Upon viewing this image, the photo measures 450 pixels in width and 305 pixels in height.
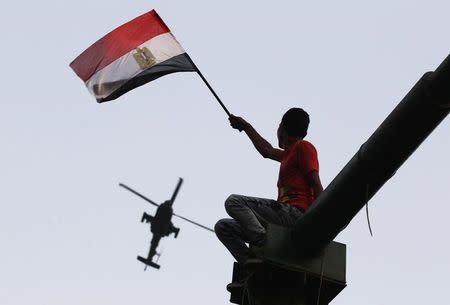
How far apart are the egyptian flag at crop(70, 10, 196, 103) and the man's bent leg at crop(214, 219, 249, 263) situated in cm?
208

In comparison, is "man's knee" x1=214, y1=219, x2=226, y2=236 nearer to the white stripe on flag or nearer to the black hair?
the black hair

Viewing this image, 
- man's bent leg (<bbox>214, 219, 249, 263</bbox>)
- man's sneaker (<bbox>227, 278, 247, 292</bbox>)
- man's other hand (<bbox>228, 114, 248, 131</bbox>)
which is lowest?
man's sneaker (<bbox>227, 278, 247, 292</bbox>)

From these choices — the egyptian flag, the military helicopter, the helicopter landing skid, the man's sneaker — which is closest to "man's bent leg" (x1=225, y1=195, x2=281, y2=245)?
the man's sneaker

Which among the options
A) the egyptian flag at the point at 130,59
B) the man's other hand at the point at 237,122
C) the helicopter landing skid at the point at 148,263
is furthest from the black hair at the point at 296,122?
the helicopter landing skid at the point at 148,263

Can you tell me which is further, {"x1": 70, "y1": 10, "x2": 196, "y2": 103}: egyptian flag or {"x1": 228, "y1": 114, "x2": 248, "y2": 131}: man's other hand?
{"x1": 70, "y1": 10, "x2": 196, "y2": 103}: egyptian flag

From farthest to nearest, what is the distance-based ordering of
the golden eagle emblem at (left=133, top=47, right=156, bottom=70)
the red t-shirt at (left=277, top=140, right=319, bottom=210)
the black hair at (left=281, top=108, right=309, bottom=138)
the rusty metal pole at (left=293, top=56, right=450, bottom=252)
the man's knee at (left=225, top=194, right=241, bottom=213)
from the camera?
the golden eagle emblem at (left=133, top=47, right=156, bottom=70)
the black hair at (left=281, top=108, right=309, bottom=138)
the red t-shirt at (left=277, top=140, right=319, bottom=210)
the man's knee at (left=225, top=194, right=241, bottom=213)
the rusty metal pole at (left=293, top=56, right=450, bottom=252)

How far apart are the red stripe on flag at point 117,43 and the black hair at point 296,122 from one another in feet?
7.18

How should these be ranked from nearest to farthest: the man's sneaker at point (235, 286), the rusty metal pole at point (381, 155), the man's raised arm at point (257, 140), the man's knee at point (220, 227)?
the rusty metal pole at point (381, 155)
the man's sneaker at point (235, 286)
the man's knee at point (220, 227)
the man's raised arm at point (257, 140)

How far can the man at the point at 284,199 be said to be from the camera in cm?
517

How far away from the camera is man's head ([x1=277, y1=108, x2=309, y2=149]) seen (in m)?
6.16

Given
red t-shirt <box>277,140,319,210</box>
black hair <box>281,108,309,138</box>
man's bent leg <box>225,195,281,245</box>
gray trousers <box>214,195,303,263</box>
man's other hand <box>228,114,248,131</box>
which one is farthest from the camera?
man's other hand <box>228,114,248,131</box>

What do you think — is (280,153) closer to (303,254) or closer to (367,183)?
(303,254)

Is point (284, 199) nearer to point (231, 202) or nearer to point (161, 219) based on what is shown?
point (231, 202)

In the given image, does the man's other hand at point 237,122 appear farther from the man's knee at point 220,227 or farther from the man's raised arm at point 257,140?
the man's knee at point 220,227
